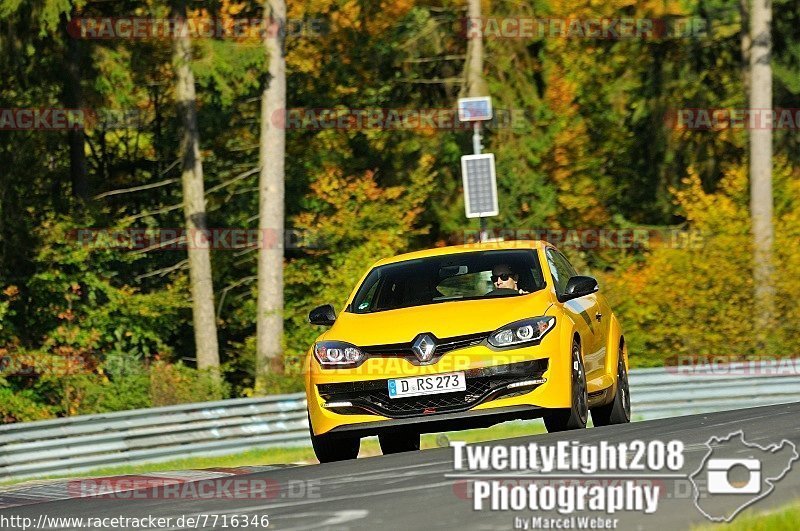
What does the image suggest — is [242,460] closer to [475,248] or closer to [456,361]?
[475,248]

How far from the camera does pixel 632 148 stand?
4719 centimetres

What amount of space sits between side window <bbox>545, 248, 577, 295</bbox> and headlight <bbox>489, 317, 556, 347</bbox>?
34.3 inches

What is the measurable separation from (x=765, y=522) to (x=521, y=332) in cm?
528

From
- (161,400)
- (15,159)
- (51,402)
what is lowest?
(51,402)

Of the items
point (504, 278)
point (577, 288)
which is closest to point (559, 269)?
point (504, 278)

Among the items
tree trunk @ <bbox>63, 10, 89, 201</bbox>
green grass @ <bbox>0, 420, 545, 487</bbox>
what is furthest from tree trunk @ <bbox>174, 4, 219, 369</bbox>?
green grass @ <bbox>0, 420, 545, 487</bbox>

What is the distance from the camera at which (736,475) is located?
9039mm

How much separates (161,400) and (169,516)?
17.6 m

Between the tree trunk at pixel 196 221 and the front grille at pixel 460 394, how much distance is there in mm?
23113

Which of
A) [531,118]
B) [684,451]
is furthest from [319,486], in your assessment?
[531,118]

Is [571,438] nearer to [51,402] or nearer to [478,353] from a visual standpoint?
[478,353]

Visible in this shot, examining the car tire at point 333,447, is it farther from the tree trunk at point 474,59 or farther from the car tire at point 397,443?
the tree trunk at point 474,59

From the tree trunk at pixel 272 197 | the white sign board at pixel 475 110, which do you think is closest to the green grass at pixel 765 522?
the white sign board at pixel 475 110

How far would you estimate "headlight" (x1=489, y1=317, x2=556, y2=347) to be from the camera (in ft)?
40.6
